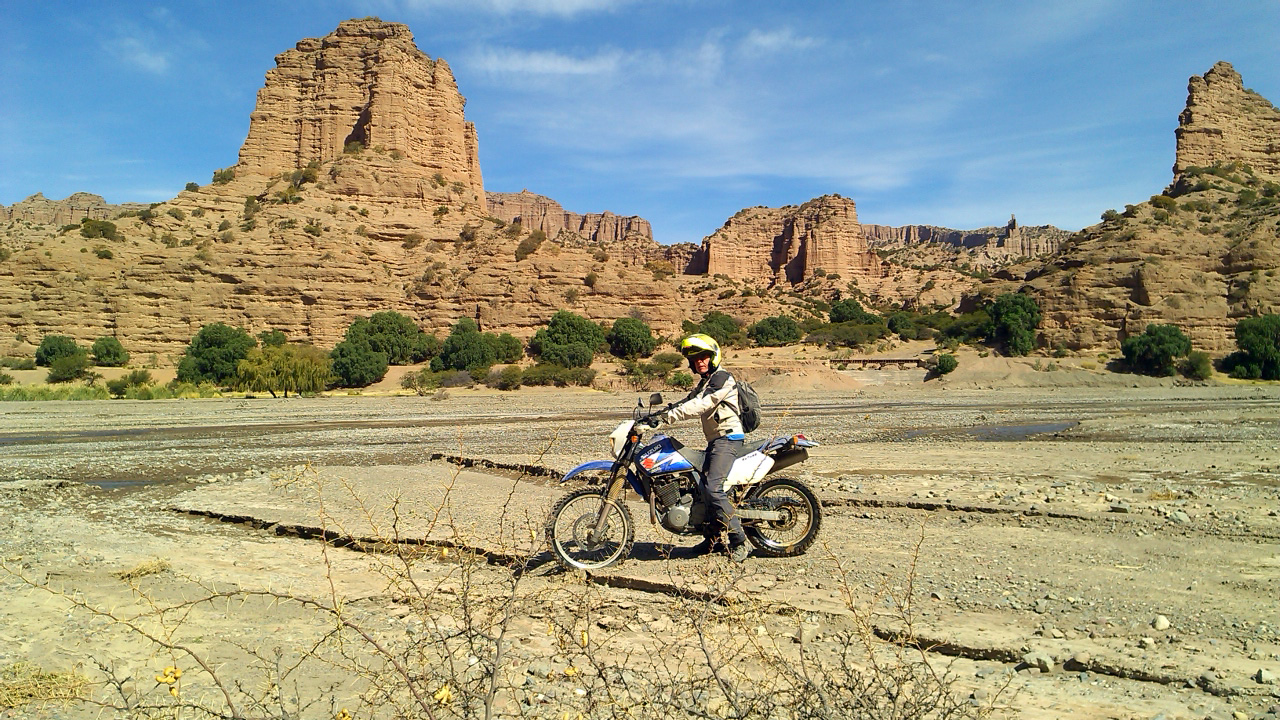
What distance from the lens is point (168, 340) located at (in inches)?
1695

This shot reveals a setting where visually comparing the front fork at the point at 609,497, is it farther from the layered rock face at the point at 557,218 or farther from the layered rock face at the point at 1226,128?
the layered rock face at the point at 557,218

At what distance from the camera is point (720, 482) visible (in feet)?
19.8

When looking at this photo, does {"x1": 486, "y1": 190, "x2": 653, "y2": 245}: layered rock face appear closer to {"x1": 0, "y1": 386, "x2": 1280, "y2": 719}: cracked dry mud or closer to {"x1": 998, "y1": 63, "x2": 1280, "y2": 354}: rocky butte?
{"x1": 998, "y1": 63, "x2": 1280, "y2": 354}: rocky butte

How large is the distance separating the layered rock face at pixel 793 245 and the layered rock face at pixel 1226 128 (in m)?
38.9

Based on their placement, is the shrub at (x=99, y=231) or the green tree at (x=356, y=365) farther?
the shrub at (x=99, y=231)

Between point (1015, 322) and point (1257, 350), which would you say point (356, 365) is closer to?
point (1015, 322)

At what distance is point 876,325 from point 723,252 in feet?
125

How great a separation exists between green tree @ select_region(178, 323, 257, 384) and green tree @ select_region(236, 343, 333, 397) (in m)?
2.12

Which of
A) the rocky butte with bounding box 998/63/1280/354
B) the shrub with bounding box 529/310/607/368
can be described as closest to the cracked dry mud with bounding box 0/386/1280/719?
the shrub with bounding box 529/310/607/368

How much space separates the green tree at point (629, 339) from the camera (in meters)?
48.3

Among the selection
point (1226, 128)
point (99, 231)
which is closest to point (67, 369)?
point (99, 231)

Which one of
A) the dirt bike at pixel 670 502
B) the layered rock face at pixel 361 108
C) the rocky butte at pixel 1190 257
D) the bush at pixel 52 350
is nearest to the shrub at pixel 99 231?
the bush at pixel 52 350

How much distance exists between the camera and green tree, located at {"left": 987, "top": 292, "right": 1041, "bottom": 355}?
153ft

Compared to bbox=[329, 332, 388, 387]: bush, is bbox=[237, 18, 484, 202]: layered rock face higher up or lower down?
higher up
